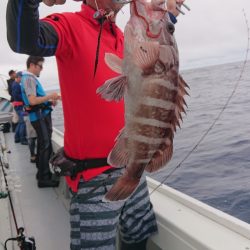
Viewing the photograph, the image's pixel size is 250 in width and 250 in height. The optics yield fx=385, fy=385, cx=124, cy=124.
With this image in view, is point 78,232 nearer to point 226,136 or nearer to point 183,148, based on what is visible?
point 183,148

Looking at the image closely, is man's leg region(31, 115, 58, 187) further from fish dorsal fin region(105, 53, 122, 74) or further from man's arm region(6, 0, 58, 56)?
fish dorsal fin region(105, 53, 122, 74)

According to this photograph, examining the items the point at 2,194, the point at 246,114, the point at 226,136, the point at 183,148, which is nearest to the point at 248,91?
the point at 246,114

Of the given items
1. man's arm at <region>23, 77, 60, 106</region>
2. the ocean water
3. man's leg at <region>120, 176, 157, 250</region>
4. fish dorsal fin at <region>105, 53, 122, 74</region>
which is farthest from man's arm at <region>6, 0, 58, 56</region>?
man's arm at <region>23, 77, 60, 106</region>

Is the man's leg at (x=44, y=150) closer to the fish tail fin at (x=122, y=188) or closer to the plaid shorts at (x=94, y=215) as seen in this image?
the plaid shorts at (x=94, y=215)

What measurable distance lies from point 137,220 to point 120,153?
3.32 ft

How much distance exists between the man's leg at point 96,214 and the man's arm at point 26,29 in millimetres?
792

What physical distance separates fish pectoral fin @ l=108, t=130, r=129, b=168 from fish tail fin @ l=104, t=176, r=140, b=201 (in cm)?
10

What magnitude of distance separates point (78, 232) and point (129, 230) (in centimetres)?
42

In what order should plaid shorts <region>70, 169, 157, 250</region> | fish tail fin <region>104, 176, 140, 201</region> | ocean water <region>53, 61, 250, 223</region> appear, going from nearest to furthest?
fish tail fin <region>104, 176, 140, 201</region> → plaid shorts <region>70, 169, 157, 250</region> → ocean water <region>53, 61, 250, 223</region>

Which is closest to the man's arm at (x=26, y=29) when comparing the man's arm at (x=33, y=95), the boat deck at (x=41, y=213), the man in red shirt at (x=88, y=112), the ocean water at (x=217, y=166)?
the man in red shirt at (x=88, y=112)

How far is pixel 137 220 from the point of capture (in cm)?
250

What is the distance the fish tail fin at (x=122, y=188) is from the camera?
1.72 meters

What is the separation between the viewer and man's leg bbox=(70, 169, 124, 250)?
7.02 ft

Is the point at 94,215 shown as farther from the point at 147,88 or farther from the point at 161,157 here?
the point at 147,88
